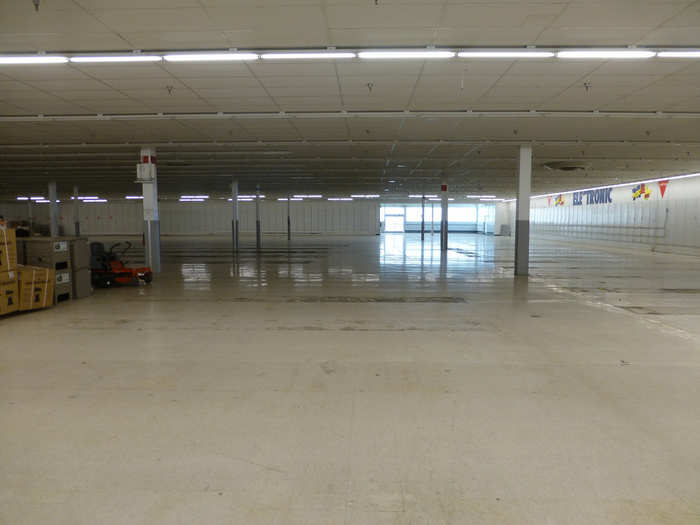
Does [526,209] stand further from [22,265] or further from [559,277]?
[22,265]

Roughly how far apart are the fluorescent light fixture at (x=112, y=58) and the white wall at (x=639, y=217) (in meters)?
24.7

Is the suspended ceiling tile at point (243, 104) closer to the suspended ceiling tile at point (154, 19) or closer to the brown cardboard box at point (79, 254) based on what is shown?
the suspended ceiling tile at point (154, 19)

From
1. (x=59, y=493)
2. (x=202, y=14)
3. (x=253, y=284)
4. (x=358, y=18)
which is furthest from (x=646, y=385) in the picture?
(x=253, y=284)

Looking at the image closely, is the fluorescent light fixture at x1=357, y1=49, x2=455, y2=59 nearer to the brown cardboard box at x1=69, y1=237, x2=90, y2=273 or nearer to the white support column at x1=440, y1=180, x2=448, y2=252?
the brown cardboard box at x1=69, y1=237, x2=90, y2=273

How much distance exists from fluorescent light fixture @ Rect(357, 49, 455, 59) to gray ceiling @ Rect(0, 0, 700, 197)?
0.21 metres

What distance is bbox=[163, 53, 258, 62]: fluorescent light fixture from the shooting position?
710cm

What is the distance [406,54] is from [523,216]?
9038 millimetres

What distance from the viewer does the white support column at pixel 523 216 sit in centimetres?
1432

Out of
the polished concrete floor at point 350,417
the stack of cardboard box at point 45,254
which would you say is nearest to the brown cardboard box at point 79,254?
the stack of cardboard box at point 45,254

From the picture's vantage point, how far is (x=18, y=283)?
824 centimetres

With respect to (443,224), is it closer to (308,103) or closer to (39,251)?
(308,103)

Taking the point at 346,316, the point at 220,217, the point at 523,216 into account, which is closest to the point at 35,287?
the point at 346,316

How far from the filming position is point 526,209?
14.8 metres

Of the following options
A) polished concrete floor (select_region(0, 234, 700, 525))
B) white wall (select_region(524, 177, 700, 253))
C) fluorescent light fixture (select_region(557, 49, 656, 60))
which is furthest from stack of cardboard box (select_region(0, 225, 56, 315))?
white wall (select_region(524, 177, 700, 253))
